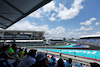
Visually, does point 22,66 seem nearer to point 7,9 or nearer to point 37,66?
point 37,66

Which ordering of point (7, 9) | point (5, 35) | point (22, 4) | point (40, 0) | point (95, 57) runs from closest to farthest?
1. point (40, 0)
2. point (22, 4)
3. point (7, 9)
4. point (95, 57)
5. point (5, 35)

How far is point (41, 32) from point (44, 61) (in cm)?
5280

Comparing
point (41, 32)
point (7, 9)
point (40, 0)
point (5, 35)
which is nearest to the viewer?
point (40, 0)

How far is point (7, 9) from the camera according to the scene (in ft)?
11.4

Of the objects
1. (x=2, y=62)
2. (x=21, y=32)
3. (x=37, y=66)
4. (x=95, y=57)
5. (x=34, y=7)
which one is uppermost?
(x=21, y=32)

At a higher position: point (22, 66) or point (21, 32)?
point (21, 32)

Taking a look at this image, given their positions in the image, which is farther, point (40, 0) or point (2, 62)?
point (40, 0)

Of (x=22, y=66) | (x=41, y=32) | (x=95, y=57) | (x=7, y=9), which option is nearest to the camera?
(x=22, y=66)

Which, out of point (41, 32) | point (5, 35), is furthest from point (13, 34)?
point (41, 32)

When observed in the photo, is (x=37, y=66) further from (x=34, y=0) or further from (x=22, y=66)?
(x=34, y=0)

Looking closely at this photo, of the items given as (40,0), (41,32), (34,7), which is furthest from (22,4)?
(41,32)

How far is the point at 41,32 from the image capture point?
53.7 meters

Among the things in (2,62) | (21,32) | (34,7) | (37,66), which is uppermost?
(21,32)

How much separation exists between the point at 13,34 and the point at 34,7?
180 ft
